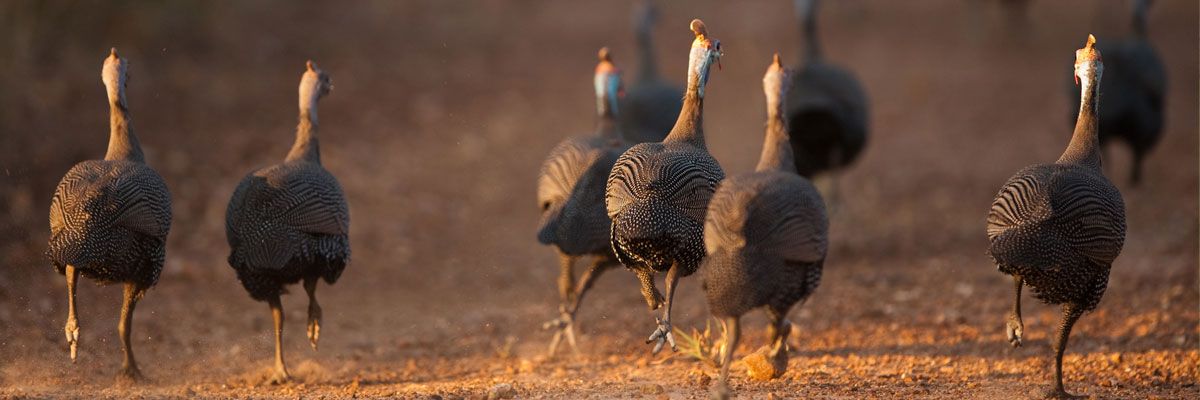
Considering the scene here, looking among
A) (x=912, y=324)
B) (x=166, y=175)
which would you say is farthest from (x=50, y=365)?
(x=912, y=324)

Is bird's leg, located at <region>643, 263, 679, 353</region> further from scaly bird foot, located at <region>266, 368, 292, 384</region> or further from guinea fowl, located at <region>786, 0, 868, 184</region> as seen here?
guinea fowl, located at <region>786, 0, 868, 184</region>

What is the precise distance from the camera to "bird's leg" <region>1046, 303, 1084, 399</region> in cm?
661

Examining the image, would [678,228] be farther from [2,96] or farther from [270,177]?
[2,96]

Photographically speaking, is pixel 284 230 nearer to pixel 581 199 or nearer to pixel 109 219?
pixel 109 219

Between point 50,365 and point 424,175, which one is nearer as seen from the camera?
point 50,365

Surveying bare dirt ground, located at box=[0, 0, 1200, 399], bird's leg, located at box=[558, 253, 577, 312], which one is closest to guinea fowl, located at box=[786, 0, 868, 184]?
bare dirt ground, located at box=[0, 0, 1200, 399]

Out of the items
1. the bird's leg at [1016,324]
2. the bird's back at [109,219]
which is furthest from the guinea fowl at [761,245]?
the bird's back at [109,219]

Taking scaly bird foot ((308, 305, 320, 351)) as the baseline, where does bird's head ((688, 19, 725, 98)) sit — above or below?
above

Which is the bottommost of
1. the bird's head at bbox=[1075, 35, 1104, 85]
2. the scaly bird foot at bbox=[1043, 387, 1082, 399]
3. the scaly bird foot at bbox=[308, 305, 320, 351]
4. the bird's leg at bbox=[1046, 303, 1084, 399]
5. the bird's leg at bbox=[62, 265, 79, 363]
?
the scaly bird foot at bbox=[1043, 387, 1082, 399]

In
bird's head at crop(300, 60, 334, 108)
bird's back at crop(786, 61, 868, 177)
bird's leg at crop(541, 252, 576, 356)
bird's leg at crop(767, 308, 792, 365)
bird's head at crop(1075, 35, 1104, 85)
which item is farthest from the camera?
bird's back at crop(786, 61, 868, 177)

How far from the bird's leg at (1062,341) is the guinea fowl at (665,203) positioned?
5.91 feet

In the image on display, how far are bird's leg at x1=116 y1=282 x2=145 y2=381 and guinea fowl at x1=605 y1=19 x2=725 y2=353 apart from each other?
260 centimetres

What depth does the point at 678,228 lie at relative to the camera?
6.70 metres

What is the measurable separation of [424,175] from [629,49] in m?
5.69
